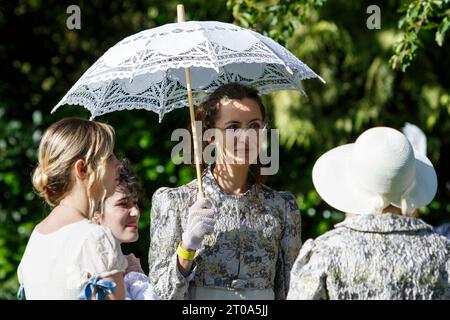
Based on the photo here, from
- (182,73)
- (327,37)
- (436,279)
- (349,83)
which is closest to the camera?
(436,279)

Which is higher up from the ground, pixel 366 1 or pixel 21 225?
pixel 366 1

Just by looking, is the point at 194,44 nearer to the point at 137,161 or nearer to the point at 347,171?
the point at 347,171

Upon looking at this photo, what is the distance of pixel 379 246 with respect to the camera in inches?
113

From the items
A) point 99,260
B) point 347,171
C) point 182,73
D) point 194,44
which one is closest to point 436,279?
point 347,171

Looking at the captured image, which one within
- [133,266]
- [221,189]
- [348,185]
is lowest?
[133,266]

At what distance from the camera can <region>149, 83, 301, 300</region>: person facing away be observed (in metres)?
3.70

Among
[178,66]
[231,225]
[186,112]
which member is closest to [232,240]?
[231,225]

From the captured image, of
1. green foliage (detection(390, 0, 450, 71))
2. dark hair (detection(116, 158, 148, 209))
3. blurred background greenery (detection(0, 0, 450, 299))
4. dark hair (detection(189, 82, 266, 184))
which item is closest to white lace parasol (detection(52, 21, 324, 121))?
dark hair (detection(189, 82, 266, 184))

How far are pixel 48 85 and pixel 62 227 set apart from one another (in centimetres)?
512

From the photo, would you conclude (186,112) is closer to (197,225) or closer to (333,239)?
(197,225)

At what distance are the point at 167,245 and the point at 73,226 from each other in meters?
0.75

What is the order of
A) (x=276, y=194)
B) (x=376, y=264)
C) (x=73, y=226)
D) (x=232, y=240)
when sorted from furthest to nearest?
(x=276, y=194) → (x=232, y=240) → (x=73, y=226) → (x=376, y=264)

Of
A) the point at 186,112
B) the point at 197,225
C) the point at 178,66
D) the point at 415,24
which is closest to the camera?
the point at 197,225

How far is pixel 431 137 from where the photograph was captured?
7.78 m
